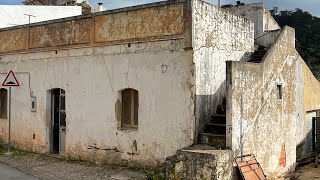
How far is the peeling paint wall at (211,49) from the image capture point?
961 cm

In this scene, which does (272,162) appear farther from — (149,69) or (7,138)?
(7,138)

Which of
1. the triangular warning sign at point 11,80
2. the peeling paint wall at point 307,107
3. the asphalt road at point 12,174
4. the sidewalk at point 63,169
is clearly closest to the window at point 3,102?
the triangular warning sign at point 11,80

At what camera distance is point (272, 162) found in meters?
11.5

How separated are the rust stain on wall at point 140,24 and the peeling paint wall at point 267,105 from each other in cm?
195

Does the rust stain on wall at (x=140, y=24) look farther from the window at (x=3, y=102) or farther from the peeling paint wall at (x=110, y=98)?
the window at (x=3, y=102)

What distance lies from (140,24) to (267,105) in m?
4.20

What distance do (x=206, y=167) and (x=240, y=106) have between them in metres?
1.88

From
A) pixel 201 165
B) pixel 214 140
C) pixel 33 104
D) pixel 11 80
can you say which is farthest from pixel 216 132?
pixel 11 80

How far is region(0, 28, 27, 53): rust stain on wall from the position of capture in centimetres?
1406

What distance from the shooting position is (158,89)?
10.2 m

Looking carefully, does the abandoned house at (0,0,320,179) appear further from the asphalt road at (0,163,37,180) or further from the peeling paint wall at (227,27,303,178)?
the asphalt road at (0,163,37,180)

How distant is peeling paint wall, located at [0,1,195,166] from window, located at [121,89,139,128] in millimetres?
227

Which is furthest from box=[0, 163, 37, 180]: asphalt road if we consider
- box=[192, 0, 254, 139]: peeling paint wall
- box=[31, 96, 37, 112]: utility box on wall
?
box=[192, 0, 254, 139]: peeling paint wall

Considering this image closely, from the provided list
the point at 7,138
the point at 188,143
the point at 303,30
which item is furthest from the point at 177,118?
the point at 303,30
